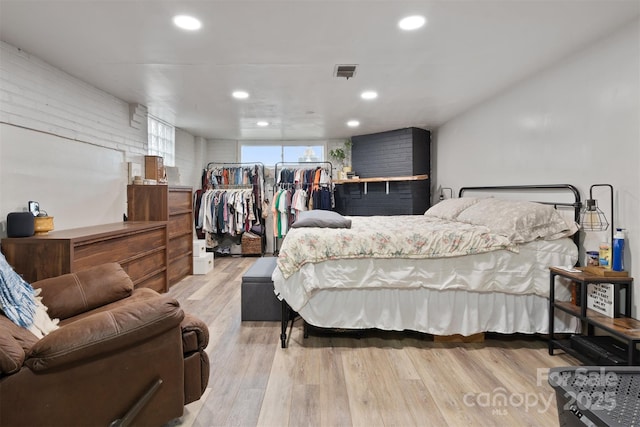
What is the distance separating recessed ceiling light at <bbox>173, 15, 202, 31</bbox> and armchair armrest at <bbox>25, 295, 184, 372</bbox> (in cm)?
177

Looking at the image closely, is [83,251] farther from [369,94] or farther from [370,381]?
[369,94]

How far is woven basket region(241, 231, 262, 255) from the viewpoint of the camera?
234 inches

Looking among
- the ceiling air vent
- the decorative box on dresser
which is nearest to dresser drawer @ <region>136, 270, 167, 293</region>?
the decorative box on dresser

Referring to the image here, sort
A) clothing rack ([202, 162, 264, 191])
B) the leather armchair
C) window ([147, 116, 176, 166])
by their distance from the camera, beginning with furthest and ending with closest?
1. clothing rack ([202, 162, 264, 191])
2. window ([147, 116, 176, 166])
3. the leather armchair

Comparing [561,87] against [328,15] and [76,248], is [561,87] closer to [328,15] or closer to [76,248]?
[328,15]

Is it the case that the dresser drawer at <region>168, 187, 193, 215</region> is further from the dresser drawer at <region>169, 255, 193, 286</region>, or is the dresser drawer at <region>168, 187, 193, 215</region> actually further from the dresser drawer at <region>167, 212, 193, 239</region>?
the dresser drawer at <region>169, 255, 193, 286</region>

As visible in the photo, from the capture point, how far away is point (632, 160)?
2.04 metres

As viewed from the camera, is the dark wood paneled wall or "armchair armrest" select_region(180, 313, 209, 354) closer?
"armchair armrest" select_region(180, 313, 209, 354)

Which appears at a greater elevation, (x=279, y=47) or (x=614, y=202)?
(x=279, y=47)

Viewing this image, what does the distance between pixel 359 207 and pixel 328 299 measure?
352 centimetres

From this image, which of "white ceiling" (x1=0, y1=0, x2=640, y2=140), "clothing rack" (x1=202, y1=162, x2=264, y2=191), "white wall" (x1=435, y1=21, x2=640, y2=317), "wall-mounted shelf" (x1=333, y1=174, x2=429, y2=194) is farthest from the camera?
"clothing rack" (x1=202, y1=162, x2=264, y2=191)

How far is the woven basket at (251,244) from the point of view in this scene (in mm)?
5934

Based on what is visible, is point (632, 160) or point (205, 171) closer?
point (632, 160)

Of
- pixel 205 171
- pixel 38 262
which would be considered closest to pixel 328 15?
pixel 38 262
